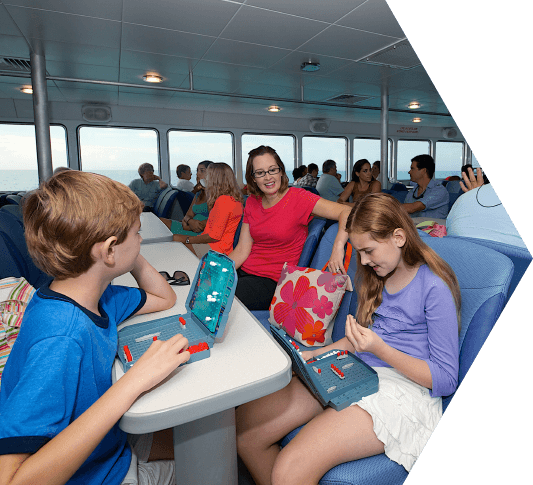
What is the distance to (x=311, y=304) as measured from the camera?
157 centimetres

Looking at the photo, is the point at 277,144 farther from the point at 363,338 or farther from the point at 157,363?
the point at 157,363

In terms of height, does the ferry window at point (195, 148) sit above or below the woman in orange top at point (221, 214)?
above

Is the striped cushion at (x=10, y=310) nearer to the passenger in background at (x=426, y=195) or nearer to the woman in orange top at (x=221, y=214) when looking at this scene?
the woman in orange top at (x=221, y=214)

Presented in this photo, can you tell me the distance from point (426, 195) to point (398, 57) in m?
1.81

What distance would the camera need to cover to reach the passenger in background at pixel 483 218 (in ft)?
6.02

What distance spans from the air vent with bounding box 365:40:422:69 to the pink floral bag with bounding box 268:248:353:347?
3.40 metres

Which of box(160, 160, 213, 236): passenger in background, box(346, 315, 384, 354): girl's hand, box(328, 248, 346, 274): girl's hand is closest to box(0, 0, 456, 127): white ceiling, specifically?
box(160, 160, 213, 236): passenger in background

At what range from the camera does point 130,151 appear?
748cm

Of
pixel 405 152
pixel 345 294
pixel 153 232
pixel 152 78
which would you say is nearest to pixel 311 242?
pixel 345 294

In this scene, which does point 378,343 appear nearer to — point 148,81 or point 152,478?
point 152,478

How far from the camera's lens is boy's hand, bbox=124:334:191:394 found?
31.3 inches

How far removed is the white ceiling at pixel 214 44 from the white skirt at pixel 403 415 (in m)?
3.04

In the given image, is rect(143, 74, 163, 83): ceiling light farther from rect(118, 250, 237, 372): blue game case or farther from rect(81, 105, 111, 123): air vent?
rect(118, 250, 237, 372): blue game case

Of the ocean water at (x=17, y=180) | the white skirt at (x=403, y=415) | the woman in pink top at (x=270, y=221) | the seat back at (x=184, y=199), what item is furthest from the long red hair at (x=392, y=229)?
the ocean water at (x=17, y=180)
